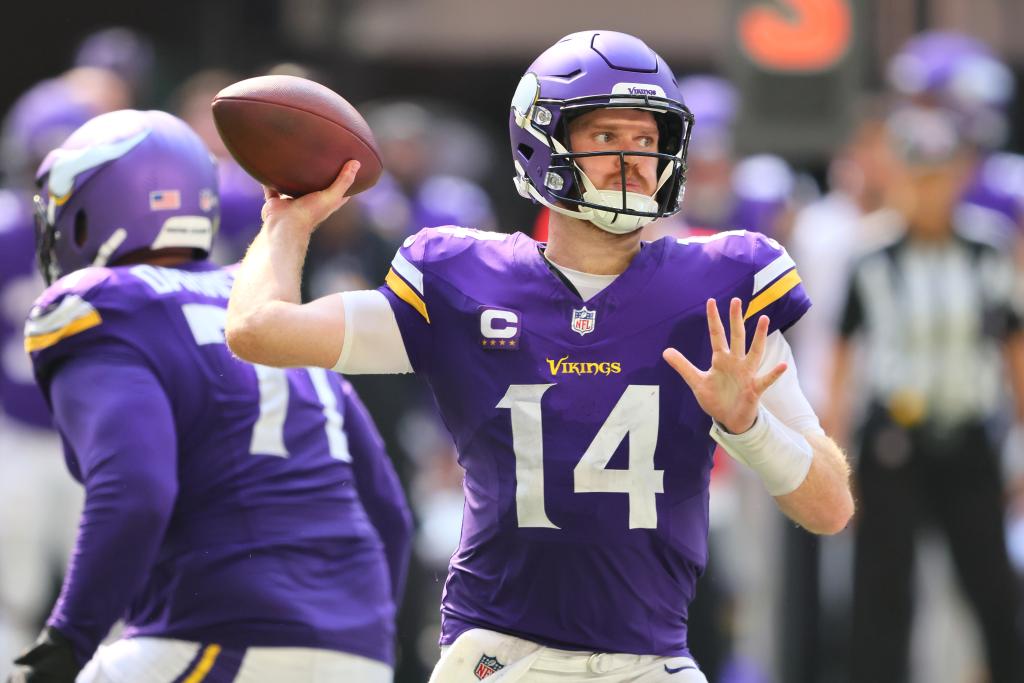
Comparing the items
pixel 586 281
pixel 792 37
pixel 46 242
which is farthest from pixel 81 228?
pixel 792 37

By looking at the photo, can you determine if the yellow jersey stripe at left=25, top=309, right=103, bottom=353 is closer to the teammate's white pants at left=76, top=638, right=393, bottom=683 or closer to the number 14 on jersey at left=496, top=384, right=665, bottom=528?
the teammate's white pants at left=76, top=638, right=393, bottom=683

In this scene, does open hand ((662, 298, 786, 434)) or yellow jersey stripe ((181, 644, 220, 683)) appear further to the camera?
yellow jersey stripe ((181, 644, 220, 683))

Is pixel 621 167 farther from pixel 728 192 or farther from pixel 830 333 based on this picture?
pixel 728 192

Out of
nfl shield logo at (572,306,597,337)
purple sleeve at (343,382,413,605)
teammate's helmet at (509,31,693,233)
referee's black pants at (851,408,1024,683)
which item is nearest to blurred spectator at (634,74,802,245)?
referee's black pants at (851,408,1024,683)

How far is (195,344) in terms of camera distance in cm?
427

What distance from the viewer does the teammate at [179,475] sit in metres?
4.02

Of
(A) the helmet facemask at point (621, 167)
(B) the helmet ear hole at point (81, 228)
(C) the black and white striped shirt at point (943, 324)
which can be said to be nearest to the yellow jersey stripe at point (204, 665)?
(B) the helmet ear hole at point (81, 228)

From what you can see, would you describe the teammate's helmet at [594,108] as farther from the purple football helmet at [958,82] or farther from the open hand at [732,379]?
the purple football helmet at [958,82]

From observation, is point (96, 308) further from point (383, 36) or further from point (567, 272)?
point (383, 36)

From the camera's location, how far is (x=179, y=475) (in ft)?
13.9

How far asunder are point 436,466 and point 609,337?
26.0 ft

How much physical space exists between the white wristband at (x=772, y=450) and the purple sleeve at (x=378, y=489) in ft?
3.83

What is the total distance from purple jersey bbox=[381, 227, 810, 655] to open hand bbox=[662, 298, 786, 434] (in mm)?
156

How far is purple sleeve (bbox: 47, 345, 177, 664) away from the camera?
3982mm
